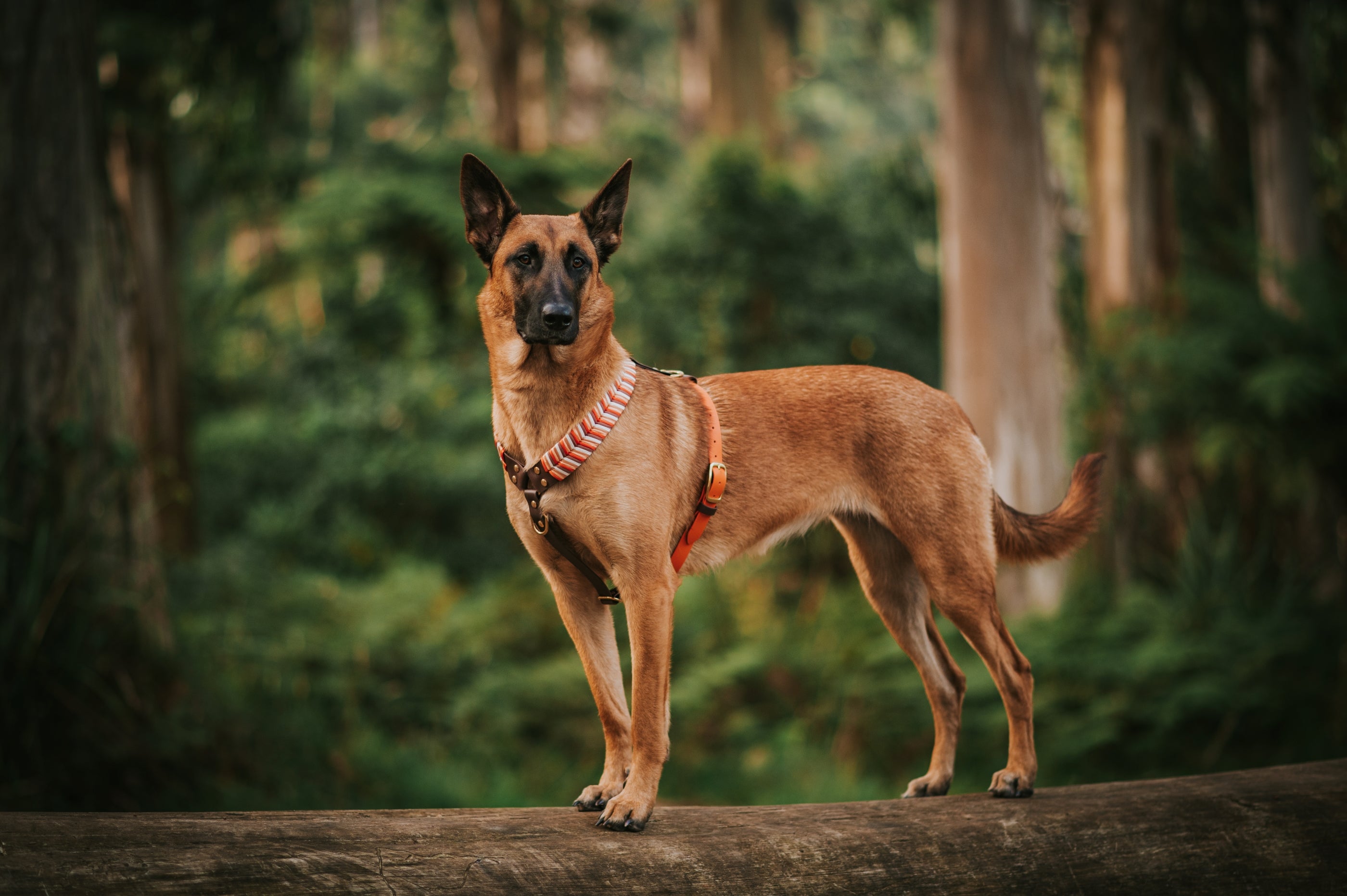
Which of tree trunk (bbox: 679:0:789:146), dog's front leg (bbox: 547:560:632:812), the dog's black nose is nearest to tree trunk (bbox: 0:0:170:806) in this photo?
dog's front leg (bbox: 547:560:632:812)

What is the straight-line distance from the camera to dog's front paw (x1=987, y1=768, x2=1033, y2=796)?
3344 mm

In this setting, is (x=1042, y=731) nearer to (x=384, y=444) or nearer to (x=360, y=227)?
(x=384, y=444)

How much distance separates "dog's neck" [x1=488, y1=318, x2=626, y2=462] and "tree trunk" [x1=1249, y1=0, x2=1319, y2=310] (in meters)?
9.48

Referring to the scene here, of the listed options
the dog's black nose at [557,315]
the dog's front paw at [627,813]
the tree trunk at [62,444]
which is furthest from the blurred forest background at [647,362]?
the dog's black nose at [557,315]

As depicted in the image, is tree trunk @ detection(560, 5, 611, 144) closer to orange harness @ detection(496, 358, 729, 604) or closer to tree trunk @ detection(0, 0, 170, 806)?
tree trunk @ detection(0, 0, 170, 806)

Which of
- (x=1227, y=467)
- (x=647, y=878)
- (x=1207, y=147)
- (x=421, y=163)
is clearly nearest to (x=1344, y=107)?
(x=1207, y=147)

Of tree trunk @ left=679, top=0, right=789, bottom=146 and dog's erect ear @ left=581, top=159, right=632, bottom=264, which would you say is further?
tree trunk @ left=679, top=0, right=789, bottom=146

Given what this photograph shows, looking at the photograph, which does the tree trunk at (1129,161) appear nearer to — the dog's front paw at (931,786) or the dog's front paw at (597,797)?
the dog's front paw at (931,786)

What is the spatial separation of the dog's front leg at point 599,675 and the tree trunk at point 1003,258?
6099 mm

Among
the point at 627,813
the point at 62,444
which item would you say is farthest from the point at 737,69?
the point at 627,813

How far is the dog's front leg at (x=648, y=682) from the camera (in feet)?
9.37

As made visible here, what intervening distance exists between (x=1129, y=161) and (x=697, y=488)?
386 inches

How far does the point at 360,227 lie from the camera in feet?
43.0

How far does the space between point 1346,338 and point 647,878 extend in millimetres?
7641
